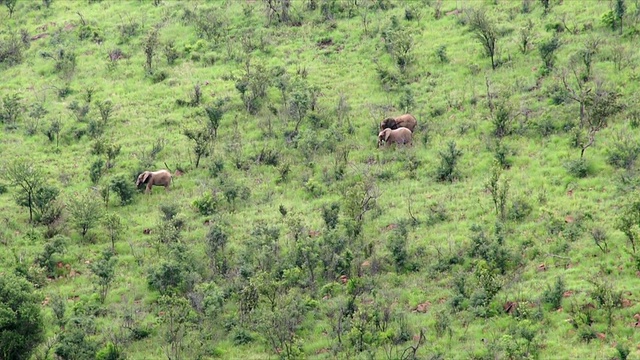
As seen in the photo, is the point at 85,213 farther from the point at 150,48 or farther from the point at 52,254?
the point at 150,48

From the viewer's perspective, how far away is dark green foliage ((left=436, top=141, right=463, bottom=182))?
32.2 metres

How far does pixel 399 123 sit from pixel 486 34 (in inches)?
287

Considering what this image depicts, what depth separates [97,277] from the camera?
29.0 meters

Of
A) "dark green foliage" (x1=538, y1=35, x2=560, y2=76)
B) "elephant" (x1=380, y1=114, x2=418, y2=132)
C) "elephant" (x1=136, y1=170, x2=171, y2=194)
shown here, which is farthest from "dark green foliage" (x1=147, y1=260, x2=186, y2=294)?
"dark green foliage" (x1=538, y1=35, x2=560, y2=76)

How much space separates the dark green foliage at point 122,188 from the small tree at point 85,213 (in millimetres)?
1733

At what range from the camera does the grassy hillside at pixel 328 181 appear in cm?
2528

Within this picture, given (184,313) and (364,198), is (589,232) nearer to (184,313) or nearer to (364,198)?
(364,198)

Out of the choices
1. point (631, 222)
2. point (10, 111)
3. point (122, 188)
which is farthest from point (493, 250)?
point (10, 111)

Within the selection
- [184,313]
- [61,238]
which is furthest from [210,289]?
[61,238]

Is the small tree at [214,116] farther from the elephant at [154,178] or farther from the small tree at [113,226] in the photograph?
the small tree at [113,226]

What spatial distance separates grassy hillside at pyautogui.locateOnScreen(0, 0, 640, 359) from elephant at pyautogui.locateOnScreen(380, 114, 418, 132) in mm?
443

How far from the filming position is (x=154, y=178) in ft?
111

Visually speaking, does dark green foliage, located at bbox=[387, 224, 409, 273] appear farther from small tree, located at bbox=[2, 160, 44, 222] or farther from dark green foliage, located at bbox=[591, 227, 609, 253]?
small tree, located at bbox=[2, 160, 44, 222]

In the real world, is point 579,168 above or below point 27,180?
above
